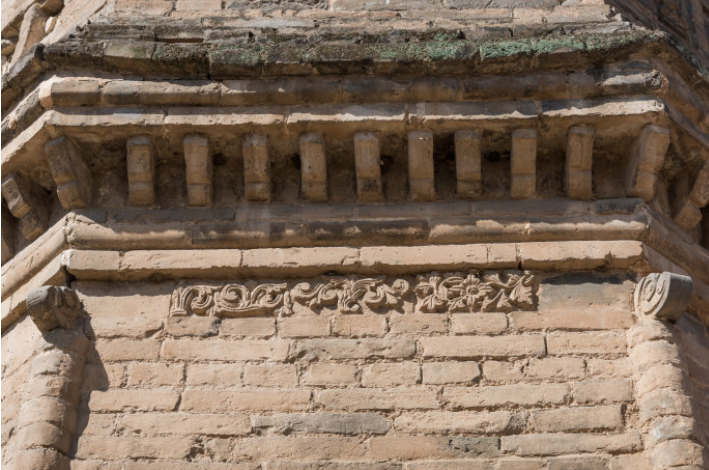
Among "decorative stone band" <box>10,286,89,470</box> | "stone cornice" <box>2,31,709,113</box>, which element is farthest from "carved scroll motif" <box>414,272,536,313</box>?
"decorative stone band" <box>10,286,89,470</box>

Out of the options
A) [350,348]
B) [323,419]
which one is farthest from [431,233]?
[323,419]

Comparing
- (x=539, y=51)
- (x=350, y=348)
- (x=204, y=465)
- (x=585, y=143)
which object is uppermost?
(x=539, y=51)

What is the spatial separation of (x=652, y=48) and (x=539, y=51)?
2.12ft

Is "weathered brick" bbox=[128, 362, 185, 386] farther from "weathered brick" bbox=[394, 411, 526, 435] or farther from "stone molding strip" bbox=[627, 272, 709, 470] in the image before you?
"stone molding strip" bbox=[627, 272, 709, 470]

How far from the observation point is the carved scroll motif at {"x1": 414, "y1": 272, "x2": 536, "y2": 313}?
6.00 m

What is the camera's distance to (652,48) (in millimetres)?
6363

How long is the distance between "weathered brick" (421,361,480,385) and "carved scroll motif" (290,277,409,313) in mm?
432

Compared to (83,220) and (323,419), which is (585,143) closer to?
(323,419)

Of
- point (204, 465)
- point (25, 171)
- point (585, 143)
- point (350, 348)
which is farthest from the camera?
point (25, 171)

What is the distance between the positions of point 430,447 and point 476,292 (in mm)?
927

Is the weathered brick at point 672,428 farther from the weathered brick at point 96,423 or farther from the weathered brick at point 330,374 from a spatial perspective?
the weathered brick at point 96,423

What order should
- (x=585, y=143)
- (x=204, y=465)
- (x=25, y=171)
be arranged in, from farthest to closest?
1. (x=25, y=171)
2. (x=585, y=143)
3. (x=204, y=465)

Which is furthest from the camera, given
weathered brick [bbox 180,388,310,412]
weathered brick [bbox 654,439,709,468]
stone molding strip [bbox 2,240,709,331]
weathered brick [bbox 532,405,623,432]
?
stone molding strip [bbox 2,240,709,331]

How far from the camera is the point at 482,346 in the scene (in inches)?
231
